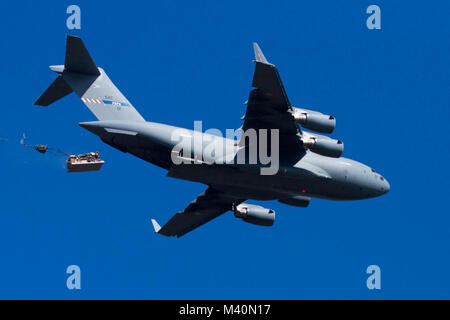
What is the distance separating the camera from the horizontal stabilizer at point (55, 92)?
25.9m

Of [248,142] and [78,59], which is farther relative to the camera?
[78,59]

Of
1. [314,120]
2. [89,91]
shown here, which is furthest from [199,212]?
[314,120]

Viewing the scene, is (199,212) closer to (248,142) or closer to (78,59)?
(248,142)

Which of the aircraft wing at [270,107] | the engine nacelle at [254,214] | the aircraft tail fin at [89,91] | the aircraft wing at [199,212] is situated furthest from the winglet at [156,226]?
the aircraft wing at [270,107]

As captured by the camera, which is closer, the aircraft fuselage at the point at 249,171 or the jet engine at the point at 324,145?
the aircraft fuselage at the point at 249,171

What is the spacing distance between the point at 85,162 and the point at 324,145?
24.4 ft

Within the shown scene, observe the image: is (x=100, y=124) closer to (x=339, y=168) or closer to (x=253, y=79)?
(x=253, y=79)

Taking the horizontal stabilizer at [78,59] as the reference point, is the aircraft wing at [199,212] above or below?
below

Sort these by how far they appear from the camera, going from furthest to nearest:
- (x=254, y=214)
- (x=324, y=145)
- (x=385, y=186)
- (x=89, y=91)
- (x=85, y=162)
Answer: (x=254, y=214) → (x=385, y=186) → (x=89, y=91) → (x=85, y=162) → (x=324, y=145)

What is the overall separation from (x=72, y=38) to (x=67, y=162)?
3838 millimetres

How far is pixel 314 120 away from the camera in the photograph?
24.2 meters

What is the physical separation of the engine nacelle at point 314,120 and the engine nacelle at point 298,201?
185 inches

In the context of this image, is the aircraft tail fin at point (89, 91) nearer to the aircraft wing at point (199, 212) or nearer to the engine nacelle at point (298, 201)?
the aircraft wing at point (199, 212)

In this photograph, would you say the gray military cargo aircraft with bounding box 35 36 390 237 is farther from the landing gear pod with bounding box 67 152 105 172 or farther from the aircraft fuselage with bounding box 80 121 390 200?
the landing gear pod with bounding box 67 152 105 172
